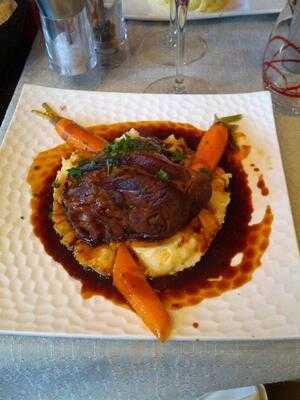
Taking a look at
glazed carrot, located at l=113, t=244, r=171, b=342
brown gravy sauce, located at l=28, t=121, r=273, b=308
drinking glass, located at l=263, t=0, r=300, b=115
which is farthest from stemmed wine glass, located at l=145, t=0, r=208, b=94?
glazed carrot, located at l=113, t=244, r=171, b=342

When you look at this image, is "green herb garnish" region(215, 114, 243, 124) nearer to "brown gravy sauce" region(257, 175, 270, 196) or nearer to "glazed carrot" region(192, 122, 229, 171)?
"glazed carrot" region(192, 122, 229, 171)

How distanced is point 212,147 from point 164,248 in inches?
16.5

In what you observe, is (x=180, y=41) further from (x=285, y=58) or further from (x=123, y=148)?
(x=123, y=148)

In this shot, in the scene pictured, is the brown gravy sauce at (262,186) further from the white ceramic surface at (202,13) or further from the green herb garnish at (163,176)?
the white ceramic surface at (202,13)

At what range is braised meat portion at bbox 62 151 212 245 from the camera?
4.00 feet

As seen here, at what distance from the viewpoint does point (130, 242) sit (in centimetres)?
127

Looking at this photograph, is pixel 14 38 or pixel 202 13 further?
pixel 202 13

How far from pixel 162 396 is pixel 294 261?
1.59 ft

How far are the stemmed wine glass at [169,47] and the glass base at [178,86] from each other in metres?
0.14

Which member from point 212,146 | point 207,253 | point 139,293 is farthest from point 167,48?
point 139,293

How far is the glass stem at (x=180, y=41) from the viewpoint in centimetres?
162

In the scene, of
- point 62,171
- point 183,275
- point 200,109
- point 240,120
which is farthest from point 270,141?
point 62,171

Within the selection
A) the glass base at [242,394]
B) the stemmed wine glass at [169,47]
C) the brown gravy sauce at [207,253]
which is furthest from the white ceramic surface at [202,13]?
the glass base at [242,394]

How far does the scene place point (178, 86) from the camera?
73.7 inches
